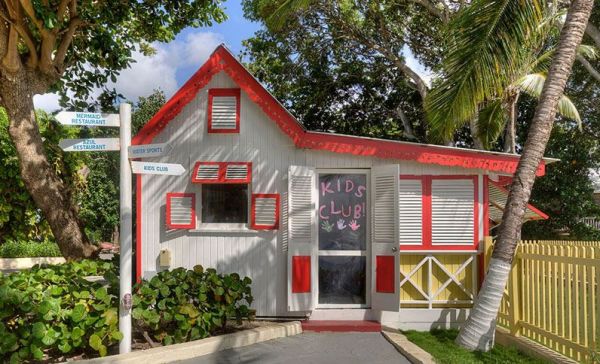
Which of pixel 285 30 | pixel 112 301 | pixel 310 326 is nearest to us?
pixel 112 301

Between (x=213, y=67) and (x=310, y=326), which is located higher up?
(x=213, y=67)

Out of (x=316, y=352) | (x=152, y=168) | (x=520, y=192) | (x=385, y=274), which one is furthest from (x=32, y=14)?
(x=520, y=192)

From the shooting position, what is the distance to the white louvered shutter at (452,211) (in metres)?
8.16

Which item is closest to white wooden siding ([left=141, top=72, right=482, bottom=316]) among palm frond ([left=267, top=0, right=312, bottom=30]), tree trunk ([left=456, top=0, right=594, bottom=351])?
tree trunk ([left=456, top=0, right=594, bottom=351])

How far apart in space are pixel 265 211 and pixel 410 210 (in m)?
2.36

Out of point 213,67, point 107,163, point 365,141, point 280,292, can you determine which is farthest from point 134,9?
point 107,163

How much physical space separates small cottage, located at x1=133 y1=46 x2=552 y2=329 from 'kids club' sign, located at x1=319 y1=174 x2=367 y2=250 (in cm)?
2

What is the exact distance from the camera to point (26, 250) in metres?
22.7

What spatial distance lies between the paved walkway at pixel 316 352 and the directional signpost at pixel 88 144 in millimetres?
2713

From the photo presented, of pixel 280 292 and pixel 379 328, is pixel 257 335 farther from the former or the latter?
pixel 379 328

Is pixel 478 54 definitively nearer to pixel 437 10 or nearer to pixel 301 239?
pixel 301 239

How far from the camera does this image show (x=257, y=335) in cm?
702

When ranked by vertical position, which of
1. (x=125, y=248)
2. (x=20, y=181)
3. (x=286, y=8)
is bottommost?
(x=125, y=248)

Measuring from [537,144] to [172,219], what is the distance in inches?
219
